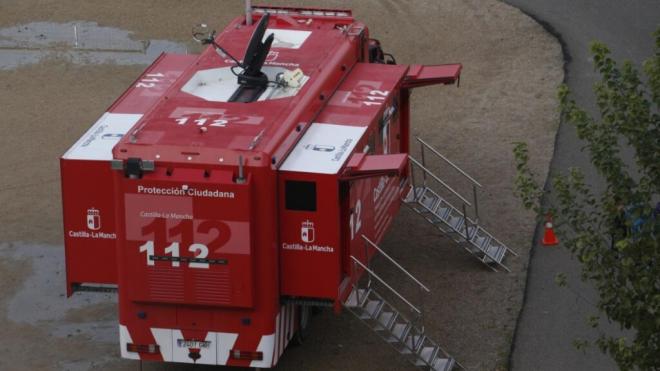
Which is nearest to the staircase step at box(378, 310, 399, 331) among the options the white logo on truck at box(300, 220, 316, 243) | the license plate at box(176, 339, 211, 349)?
the white logo on truck at box(300, 220, 316, 243)

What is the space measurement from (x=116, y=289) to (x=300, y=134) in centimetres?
322

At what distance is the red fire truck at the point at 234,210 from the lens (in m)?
18.2

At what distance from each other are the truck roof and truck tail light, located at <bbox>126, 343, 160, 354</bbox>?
98.3 inches

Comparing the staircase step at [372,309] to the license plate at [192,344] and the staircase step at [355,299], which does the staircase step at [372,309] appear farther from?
the license plate at [192,344]

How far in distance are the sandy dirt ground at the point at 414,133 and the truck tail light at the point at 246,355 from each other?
153cm

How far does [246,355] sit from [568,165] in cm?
974

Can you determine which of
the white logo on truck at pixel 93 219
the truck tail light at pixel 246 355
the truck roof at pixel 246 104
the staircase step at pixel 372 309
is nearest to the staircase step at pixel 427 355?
the staircase step at pixel 372 309

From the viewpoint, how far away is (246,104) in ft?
65.2

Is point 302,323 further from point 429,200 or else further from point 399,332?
point 429,200

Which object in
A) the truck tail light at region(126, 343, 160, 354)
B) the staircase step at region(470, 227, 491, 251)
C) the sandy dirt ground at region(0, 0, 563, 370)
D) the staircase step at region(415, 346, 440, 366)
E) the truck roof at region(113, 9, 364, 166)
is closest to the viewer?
the truck roof at region(113, 9, 364, 166)

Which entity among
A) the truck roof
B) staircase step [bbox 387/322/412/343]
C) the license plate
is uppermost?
the truck roof

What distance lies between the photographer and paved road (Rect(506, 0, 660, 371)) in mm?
20406

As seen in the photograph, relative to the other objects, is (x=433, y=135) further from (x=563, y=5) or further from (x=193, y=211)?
(x=193, y=211)

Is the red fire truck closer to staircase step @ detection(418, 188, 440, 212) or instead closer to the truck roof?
the truck roof
